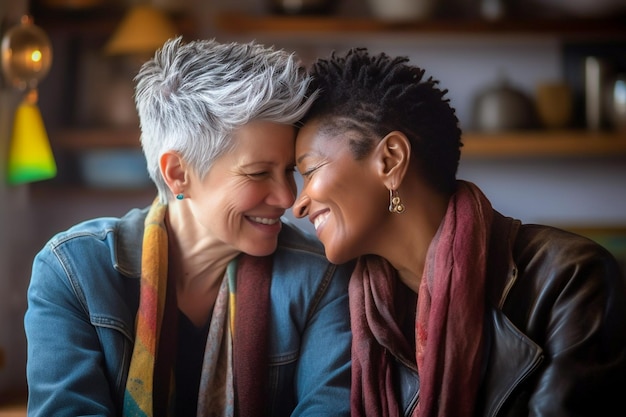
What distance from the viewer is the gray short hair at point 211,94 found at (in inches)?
48.8

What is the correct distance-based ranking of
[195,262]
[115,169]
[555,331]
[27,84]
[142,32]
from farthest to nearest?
[115,169] < [142,32] < [27,84] < [195,262] < [555,331]

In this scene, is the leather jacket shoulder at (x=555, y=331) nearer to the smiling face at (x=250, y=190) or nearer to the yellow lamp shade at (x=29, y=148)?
the smiling face at (x=250, y=190)

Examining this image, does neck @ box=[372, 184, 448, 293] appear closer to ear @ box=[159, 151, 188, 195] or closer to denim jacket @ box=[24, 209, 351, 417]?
denim jacket @ box=[24, 209, 351, 417]

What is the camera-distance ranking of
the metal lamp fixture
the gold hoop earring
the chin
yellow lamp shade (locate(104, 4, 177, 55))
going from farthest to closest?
yellow lamp shade (locate(104, 4, 177, 55)), the metal lamp fixture, the chin, the gold hoop earring

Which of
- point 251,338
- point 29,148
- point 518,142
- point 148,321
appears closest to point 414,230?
point 251,338

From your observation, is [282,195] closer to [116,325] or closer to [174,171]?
[174,171]

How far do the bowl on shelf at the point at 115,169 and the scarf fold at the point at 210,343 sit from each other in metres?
1.62

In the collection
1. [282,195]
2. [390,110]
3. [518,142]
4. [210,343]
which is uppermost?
[390,110]

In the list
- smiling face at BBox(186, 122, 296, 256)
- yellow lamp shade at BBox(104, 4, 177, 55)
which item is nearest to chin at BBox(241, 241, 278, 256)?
smiling face at BBox(186, 122, 296, 256)

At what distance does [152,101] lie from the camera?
1.30m

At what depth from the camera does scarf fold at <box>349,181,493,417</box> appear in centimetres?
113

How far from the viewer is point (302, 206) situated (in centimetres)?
123

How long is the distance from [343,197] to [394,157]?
0.29ft

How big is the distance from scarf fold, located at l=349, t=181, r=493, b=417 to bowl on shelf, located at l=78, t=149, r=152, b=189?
1.78m
